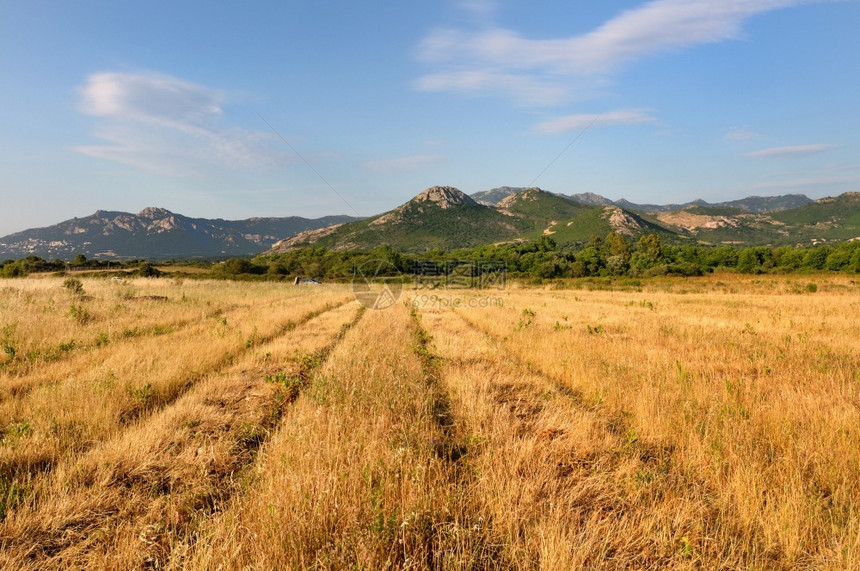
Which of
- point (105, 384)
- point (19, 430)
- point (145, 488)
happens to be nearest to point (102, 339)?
point (105, 384)

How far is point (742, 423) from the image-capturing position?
5301mm

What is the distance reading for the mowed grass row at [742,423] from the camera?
325 centimetres

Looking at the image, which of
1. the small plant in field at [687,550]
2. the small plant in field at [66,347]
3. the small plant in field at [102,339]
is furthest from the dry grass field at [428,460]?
the small plant in field at [102,339]

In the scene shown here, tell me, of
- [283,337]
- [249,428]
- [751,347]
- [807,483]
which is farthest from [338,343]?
[751,347]

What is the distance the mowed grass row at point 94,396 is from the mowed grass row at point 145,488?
39 centimetres

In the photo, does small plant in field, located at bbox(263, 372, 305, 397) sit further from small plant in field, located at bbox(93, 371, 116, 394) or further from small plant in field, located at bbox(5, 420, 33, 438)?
small plant in field, located at bbox(5, 420, 33, 438)

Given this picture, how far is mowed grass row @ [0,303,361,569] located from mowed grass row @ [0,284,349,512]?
1.28ft

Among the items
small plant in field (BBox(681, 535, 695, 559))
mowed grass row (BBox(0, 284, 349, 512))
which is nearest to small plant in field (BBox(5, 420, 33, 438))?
mowed grass row (BBox(0, 284, 349, 512))

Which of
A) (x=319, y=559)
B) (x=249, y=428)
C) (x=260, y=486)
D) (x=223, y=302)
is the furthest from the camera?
(x=223, y=302)

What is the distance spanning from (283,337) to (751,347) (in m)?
14.4

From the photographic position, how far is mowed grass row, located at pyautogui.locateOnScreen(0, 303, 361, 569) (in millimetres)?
3078

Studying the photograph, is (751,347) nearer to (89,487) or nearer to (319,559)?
(319,559)

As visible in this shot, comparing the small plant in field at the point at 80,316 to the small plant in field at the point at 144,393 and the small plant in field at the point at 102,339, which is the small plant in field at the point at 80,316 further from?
the small plant in field at the point at 144,393

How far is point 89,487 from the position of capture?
3969 millimetres
